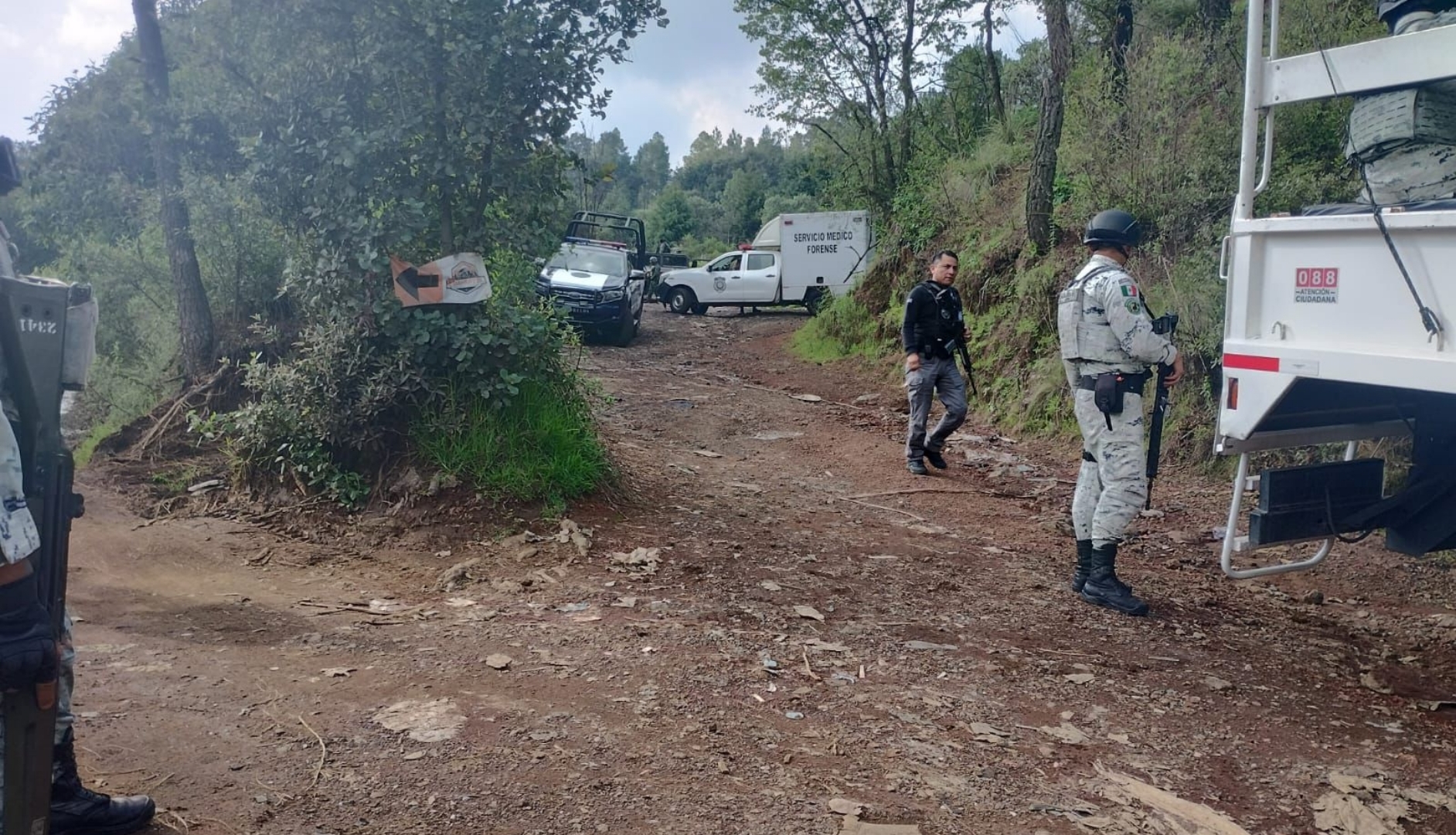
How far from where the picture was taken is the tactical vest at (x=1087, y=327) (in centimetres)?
513

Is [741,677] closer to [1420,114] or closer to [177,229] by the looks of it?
[1420,114]

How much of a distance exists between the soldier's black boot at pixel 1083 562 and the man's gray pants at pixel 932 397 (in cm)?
293

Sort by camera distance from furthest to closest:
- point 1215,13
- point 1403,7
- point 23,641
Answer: point 1215,13 → point 1403,7 → point 23,641

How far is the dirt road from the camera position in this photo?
330cm

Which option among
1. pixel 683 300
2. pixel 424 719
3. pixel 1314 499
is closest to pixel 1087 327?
pixel 1314 499

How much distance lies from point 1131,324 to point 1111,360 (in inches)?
8.3

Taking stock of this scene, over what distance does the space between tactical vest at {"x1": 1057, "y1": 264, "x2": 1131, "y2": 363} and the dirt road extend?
4.19 ft

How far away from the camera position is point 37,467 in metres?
2.63

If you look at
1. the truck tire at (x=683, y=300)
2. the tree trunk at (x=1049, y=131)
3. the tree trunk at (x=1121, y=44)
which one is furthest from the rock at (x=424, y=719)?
the truck tire at (x=683, y=300)

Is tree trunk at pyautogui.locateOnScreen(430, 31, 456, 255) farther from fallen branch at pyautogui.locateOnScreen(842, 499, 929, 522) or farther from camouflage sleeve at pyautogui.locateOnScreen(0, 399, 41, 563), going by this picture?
camouflage sleeve at pyautogui.locateOnScreen(0, 399, 41, 563)

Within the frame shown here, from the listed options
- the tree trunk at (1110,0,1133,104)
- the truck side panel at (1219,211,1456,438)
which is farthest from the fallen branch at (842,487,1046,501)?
the tree trunk at (1110,0,1133,104)

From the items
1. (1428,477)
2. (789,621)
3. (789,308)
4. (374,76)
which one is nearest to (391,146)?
(374,76)

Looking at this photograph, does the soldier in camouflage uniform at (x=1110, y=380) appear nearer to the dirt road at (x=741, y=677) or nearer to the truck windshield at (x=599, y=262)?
the dirt road at (x=741, y=677)

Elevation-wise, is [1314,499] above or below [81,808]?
above
